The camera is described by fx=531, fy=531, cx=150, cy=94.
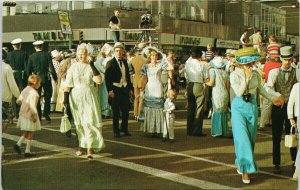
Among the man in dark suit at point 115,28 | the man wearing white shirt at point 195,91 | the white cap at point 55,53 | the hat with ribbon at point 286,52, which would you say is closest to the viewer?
the hat with ribbon at point 286,52

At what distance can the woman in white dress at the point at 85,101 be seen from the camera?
24.2 ft

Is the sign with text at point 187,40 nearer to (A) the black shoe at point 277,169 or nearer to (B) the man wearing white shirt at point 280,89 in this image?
(B) the man wearing white shirt at point 280,89

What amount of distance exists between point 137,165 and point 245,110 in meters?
1.66

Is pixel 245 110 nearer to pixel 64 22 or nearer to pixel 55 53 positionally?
→ pixel 64 22

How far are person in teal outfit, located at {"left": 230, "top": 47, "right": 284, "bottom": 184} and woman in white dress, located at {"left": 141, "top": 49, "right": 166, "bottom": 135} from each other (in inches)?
115

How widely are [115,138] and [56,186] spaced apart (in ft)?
10.3

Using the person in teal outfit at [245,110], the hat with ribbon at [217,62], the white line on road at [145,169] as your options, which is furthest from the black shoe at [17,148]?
the hat with ribbon at [217,62]

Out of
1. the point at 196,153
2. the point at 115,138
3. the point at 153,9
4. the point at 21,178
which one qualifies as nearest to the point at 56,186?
the point at 21,178

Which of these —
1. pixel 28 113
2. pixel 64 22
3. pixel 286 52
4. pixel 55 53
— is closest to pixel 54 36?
pixel 55 53

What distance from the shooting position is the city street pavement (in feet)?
20.1

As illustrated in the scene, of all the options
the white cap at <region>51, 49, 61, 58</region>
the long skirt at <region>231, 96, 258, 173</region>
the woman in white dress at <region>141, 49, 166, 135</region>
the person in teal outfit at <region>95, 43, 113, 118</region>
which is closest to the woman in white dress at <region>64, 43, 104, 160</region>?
the woman in white dress at <region>141, 49, 166, 135</region>

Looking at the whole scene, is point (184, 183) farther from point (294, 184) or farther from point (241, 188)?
point (294, 184)

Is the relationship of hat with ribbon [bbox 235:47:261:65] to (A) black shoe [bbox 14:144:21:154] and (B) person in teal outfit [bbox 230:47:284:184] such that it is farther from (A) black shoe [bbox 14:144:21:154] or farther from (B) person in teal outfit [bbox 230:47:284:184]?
(A) black shoe [bbox 14:144:21:154]

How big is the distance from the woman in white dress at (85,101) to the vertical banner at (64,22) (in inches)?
57.6
